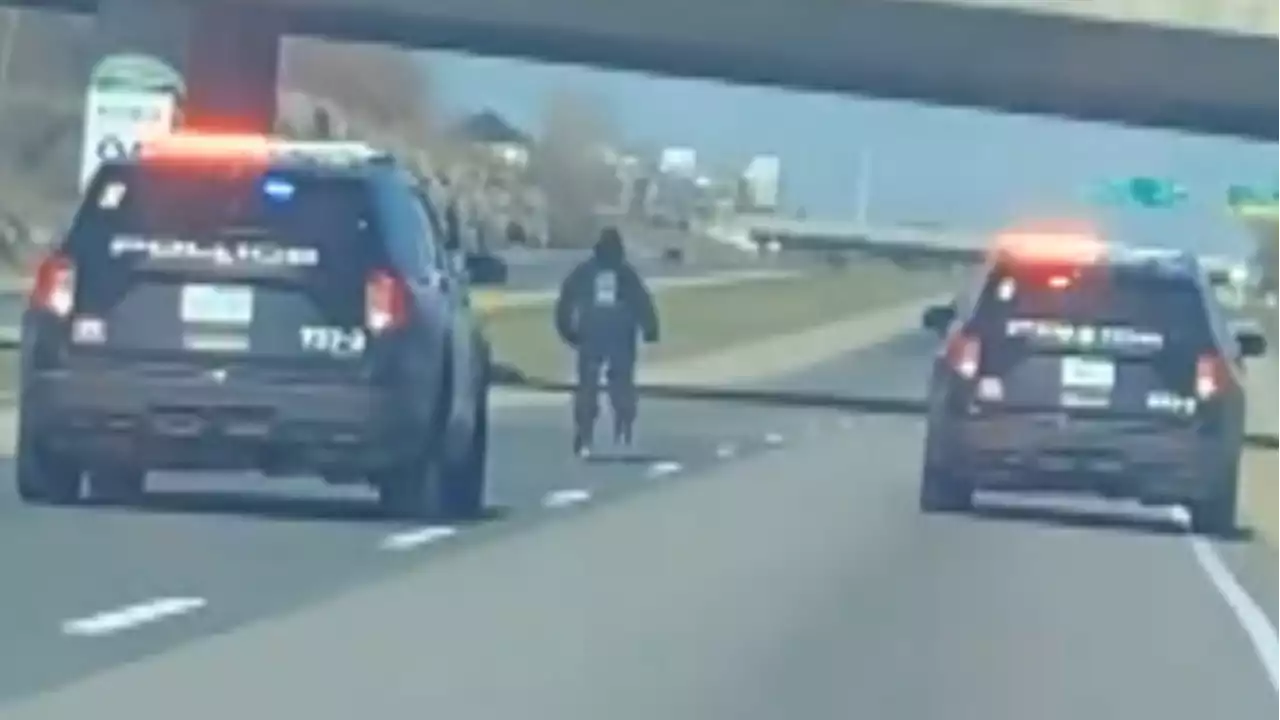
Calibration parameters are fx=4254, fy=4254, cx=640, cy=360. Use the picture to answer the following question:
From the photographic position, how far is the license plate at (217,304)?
71.8 ft

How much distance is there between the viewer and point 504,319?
67500 millimetres

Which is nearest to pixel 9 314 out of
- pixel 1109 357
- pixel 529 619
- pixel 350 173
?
pixel 1109 357

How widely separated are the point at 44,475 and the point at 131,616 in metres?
6.34

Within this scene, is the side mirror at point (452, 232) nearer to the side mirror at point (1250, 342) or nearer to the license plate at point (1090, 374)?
the license plate at point (1090, 374)

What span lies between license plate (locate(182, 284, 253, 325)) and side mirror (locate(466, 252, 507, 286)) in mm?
3015

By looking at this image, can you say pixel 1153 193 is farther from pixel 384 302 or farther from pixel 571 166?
pixel 384 302

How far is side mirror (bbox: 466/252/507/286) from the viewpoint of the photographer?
25000mm

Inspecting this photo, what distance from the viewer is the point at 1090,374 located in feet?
91.4

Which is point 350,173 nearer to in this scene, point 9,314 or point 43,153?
point 9,314

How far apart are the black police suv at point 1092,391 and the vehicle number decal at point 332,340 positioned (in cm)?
673

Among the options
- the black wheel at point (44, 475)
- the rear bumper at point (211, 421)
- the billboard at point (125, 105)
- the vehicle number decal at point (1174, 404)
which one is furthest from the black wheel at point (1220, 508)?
the billboard at point (125, 105)

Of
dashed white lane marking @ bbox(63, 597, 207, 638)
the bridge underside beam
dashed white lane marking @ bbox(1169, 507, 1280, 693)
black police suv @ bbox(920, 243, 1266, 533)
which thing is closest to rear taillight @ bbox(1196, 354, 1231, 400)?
black police suv @ bbox(920, 243, 1266, 533)

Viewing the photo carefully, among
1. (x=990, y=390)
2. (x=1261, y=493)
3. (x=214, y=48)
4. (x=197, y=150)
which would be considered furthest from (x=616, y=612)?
(x=214, y=48)

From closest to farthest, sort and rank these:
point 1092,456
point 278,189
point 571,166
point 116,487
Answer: point 278,189 → point 116,487 → point 1092,456 → point 571,166
